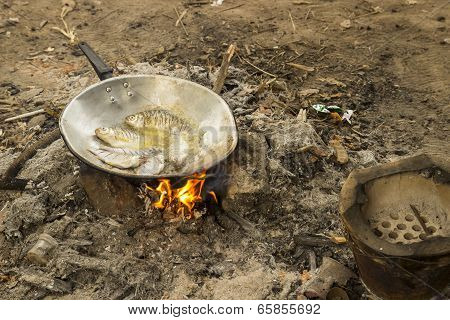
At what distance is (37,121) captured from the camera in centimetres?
571

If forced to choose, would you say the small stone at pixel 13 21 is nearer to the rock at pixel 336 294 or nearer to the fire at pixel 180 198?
the fire at pixel 180 198

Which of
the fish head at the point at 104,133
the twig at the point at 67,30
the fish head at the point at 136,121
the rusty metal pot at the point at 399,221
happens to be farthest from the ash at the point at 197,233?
the twig at the point at 67,30

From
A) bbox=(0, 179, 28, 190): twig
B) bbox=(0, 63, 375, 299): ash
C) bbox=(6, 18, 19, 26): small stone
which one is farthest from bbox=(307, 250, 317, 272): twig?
bbox=(6, 18, 19, 26): small stone

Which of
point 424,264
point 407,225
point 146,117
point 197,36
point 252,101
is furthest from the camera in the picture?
point 197,36

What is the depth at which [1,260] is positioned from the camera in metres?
4.23

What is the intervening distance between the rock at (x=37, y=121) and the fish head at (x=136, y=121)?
1.64 metres

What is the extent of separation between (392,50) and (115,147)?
14.4ft

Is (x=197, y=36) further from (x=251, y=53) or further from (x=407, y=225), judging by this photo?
(x=407, y=225)

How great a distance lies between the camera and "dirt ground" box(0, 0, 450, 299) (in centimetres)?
402

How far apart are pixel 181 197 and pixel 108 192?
697 millimetres

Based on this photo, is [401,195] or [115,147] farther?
[115,147]

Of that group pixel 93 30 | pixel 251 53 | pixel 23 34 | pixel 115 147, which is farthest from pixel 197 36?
pixel 115 147

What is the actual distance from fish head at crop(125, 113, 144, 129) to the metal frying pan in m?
0.16

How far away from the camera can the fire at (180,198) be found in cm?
416
